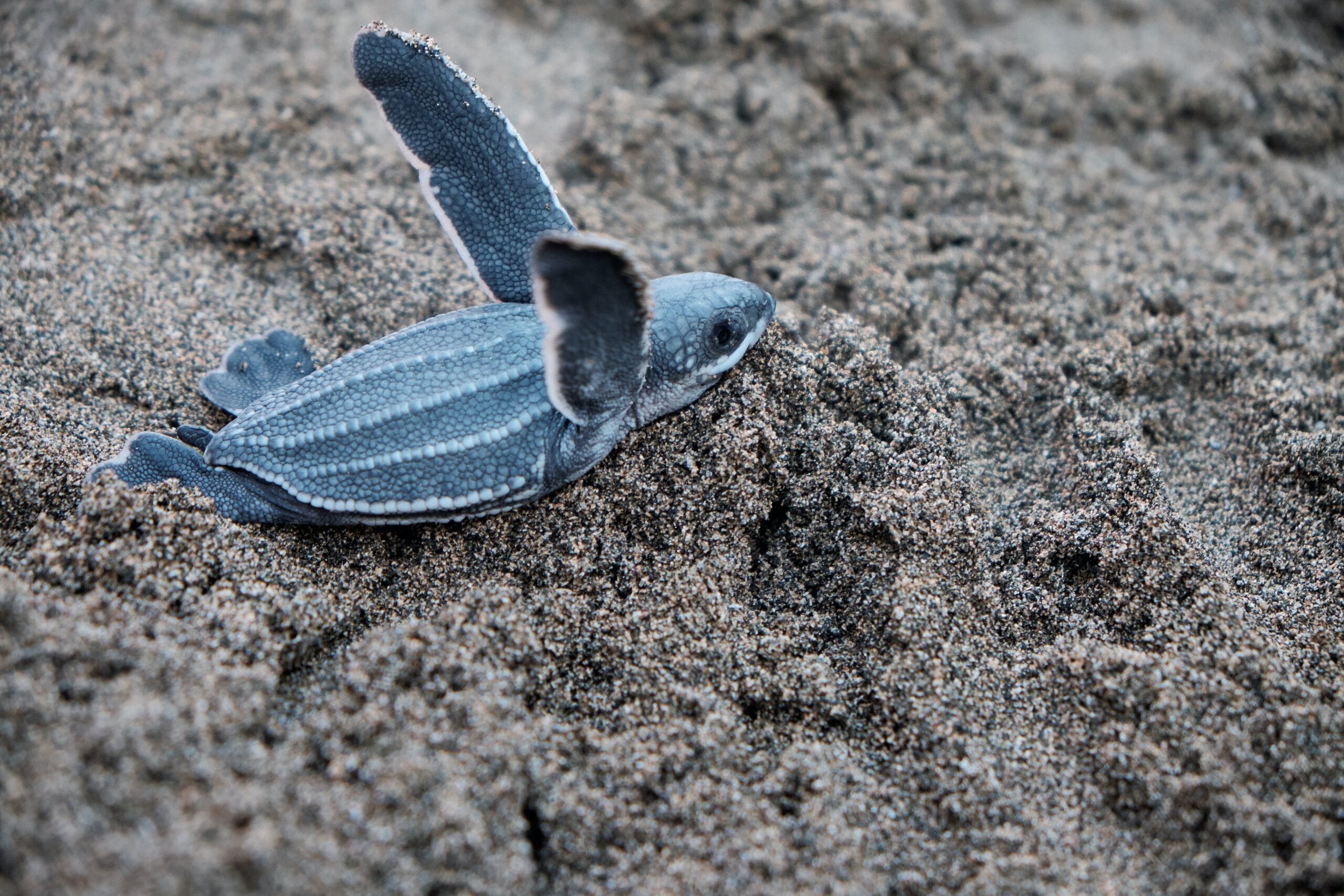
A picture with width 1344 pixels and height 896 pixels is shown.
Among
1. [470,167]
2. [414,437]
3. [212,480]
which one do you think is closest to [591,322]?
[414,437]

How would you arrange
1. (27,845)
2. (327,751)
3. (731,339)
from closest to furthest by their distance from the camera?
(27,845), (327,751), (731,339)

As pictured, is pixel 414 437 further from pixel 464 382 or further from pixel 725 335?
pixel 725 335

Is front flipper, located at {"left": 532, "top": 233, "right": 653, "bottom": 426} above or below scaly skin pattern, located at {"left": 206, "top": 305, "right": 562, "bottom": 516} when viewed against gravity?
above

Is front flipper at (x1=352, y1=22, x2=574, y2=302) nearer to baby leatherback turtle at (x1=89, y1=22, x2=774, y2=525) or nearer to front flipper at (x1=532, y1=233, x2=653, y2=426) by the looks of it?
baby leatherback turtle at (x1=89, y1=22, x2=774, y2=525)

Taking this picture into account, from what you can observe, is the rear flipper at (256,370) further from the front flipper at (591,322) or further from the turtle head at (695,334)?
the turtle head at (695,334)

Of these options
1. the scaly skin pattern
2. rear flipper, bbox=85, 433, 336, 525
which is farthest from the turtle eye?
rear flipper, bbox=85, 433, 336, 525

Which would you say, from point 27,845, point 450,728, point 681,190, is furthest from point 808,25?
point 27,845

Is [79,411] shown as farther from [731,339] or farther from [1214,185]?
[1214,185]
